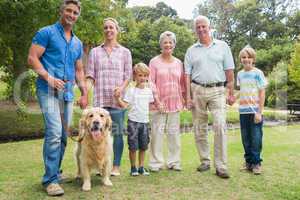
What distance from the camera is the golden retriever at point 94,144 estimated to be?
4715 millimetres

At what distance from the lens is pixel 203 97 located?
5.62 m

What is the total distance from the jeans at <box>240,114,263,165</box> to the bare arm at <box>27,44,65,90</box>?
2828 mm

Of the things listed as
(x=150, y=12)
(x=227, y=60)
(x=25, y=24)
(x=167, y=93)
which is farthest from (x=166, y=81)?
(x=150, y=12)

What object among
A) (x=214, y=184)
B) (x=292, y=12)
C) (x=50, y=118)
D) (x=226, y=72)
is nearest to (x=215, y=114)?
(x=226, y=72)

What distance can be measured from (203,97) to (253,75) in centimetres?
83

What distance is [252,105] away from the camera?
5.72 m

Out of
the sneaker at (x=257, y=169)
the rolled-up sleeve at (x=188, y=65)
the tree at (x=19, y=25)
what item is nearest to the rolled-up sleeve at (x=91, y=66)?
the rolled-up sleeve at (x=188, y=65)

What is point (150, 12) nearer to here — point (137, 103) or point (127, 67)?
point (127, 67)

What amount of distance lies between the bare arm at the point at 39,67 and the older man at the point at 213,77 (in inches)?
81.7

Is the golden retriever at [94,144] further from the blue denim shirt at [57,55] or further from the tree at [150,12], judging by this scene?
the tree at [150,12]

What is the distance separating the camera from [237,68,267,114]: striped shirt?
18.8ft

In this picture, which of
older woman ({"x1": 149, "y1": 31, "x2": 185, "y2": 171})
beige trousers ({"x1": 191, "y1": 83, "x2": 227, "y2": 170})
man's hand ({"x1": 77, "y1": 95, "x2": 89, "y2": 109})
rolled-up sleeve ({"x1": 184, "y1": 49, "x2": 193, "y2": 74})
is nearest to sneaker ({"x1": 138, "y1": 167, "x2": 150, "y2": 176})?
older woman ({"x1": 149, "y1": 31, "x2": 185, "y2": 171})

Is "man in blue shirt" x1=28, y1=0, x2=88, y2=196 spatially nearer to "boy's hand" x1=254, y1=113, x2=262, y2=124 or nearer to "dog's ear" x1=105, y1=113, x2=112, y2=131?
"dog's ear" x1=105, y1=113, x2=112, y2=131

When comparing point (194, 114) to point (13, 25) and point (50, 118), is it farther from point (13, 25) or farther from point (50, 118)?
point (13, 25)
